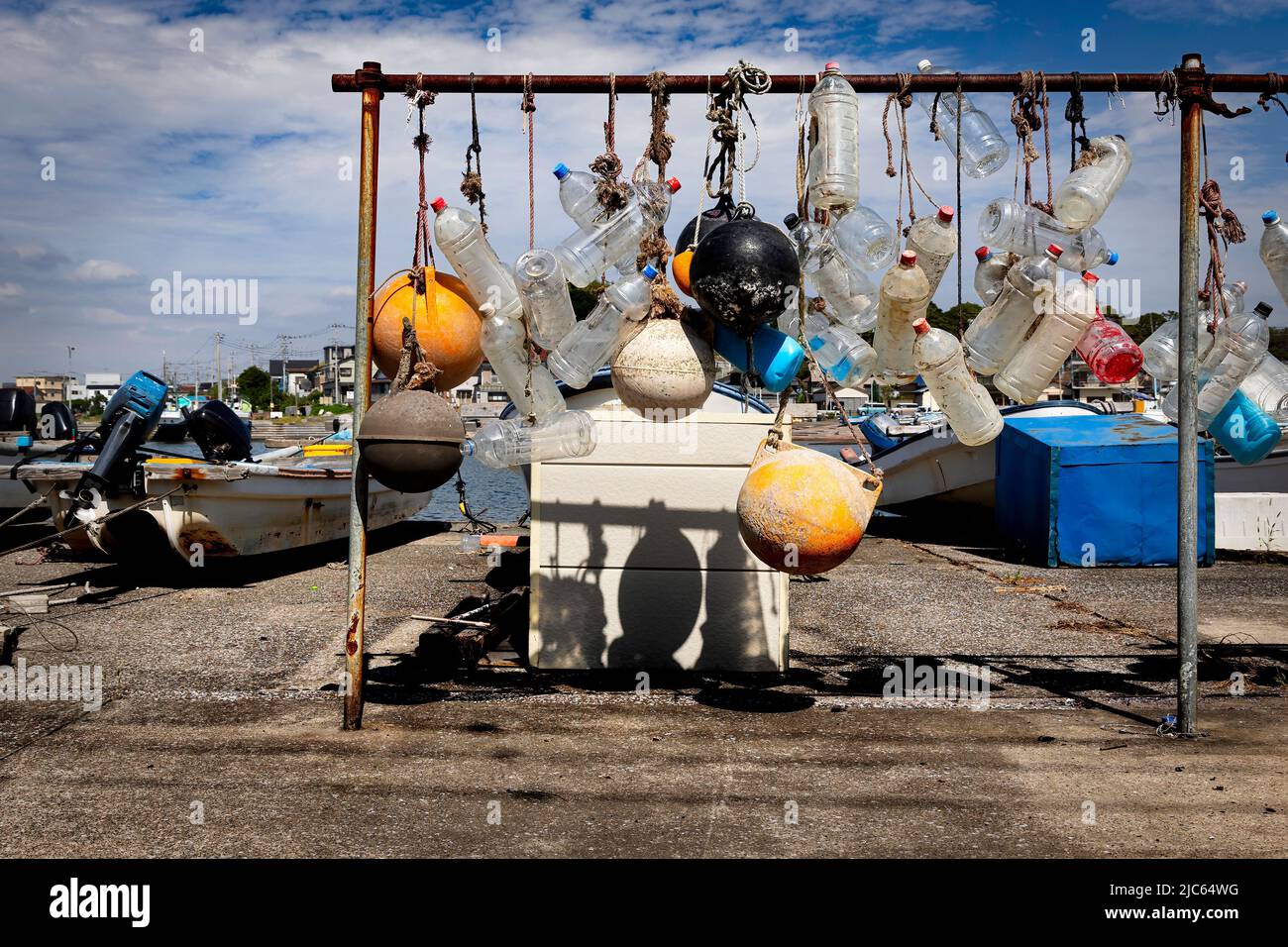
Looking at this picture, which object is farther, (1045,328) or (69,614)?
(69,614)

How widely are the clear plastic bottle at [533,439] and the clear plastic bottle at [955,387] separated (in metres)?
2.12

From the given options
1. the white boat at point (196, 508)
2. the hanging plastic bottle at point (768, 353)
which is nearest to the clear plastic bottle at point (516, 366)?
the hanging plastic bottle at point (768, 353)

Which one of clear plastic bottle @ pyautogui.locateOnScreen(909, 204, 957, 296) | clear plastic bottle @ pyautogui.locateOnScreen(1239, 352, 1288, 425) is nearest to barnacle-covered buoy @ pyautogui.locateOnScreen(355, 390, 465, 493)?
clear plastic bottle @ pyautogui.locateOnScreen(909, 204, 957, 296)

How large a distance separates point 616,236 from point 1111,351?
9.54 ft

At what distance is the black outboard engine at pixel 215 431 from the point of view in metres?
14.3

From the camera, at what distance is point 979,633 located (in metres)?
9.85

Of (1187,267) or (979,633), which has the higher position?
(1187,267)

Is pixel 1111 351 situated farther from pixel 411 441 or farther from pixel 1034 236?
pixel 411 441

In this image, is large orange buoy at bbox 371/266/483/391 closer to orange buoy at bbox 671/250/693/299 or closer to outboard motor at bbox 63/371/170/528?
orange buoy at bbox 671/250/693/299

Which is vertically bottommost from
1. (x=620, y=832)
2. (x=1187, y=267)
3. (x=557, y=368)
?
(x=620, y=832)
